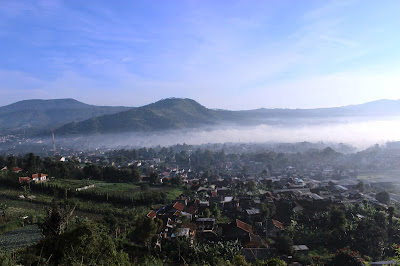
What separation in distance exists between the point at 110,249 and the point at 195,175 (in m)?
27.4

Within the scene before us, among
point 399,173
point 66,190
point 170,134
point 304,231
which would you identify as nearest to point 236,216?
point 304,231

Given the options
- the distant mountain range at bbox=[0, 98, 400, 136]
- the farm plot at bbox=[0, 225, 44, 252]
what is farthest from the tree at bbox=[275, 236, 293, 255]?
the distant mountain range at bbox=[0, 98, 400, 136]

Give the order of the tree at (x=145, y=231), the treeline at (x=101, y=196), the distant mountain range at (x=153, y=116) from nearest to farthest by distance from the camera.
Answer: the tree at (x=145, y=231)
the treeline at (x=101, y=196)
the distant mountain range at (x=153, y=116)

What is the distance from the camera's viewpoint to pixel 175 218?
43.4 feet

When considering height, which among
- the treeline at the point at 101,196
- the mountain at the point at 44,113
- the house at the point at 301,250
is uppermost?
the mountain at the point at 44,113

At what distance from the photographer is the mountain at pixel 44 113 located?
422 feet

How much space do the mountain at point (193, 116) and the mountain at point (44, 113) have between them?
3443cm

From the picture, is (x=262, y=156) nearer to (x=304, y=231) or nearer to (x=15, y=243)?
(x=304, y=231)

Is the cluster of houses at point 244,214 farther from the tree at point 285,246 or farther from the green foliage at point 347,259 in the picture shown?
the green foliage at point 347,259

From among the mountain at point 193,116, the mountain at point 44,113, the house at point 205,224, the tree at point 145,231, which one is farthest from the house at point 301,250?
the mountain at point 44,113

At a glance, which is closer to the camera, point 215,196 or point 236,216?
point 236,216

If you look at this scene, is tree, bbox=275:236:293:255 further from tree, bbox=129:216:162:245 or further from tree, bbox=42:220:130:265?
tree, bbox=42:220:130:265

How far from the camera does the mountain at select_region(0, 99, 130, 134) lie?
422 feet

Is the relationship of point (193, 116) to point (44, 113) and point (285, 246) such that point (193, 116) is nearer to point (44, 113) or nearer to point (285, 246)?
point (44, 113)
